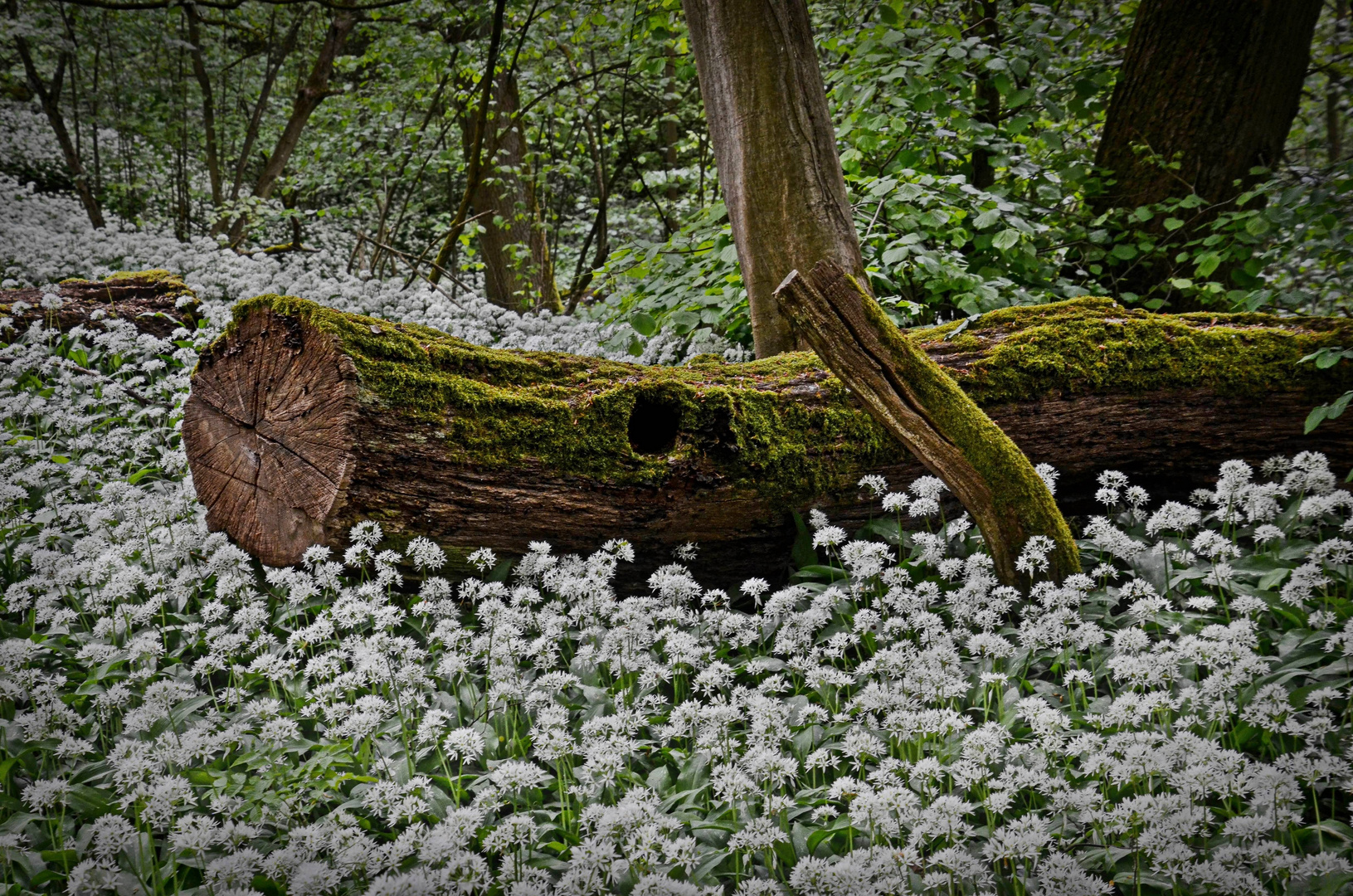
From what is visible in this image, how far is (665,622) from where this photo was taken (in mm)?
3852

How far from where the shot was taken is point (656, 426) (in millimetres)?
4203

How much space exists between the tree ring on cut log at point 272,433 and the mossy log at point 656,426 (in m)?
0.01

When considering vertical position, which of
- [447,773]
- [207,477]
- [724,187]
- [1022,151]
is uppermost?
[1022,151]

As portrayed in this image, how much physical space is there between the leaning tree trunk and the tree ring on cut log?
607 centimetres

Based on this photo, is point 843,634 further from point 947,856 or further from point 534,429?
point 534,429

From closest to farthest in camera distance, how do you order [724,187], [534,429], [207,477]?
1. [534,429]
2. [207,477]
3. [724,187]

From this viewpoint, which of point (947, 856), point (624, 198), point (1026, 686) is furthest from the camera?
point (624, 198)

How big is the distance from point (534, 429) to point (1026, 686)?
2376mm

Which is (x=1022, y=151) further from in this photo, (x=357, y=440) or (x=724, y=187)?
(x=357, y=440)

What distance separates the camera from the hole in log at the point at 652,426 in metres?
4.07

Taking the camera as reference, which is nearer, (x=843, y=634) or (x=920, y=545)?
(x=843, y=634)

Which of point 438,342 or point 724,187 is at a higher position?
point 724,187

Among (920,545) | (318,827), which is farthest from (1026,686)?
(318,827)

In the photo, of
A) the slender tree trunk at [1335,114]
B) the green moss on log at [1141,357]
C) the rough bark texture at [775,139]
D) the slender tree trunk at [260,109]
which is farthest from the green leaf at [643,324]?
the slender tree trunk at [260,109]
